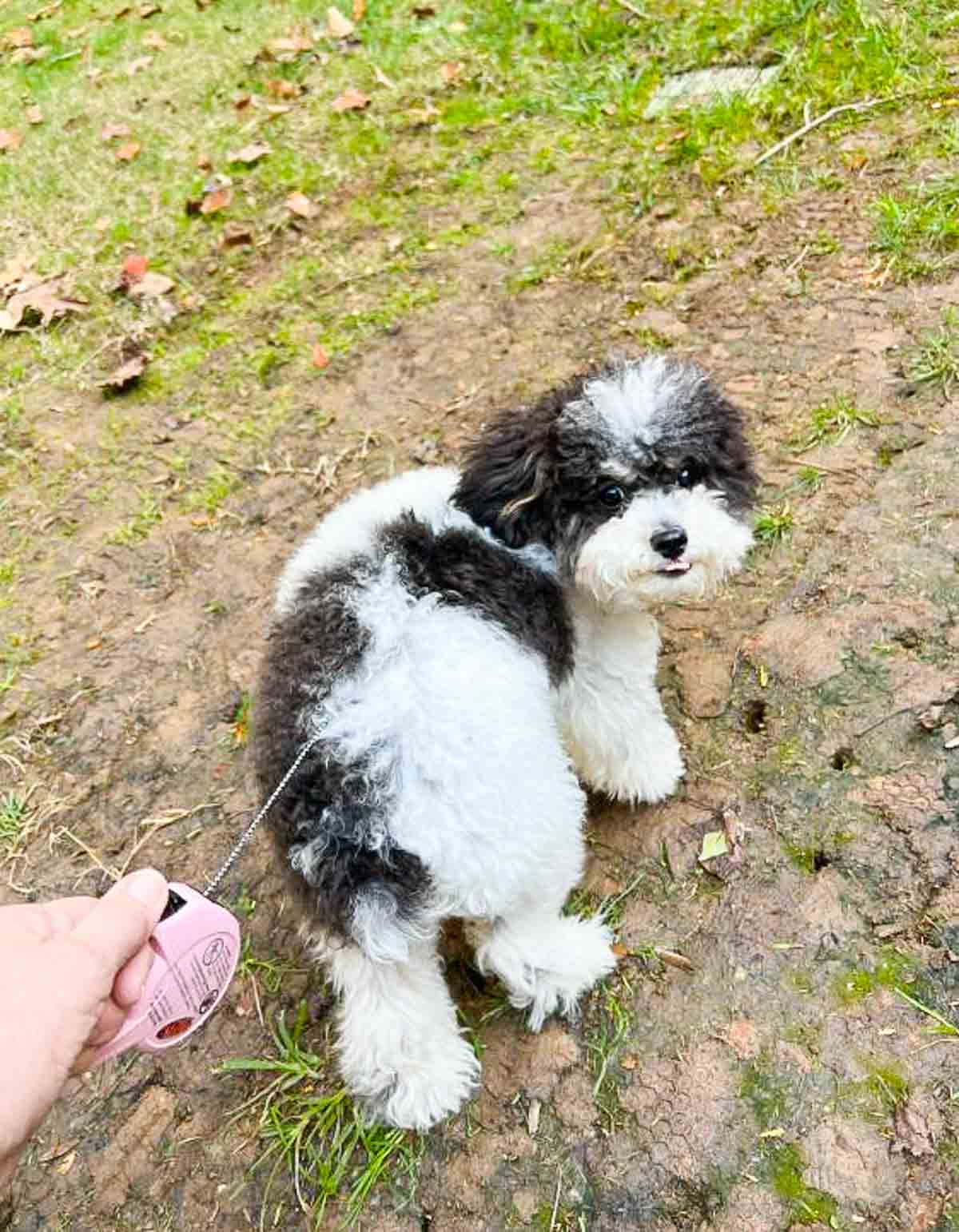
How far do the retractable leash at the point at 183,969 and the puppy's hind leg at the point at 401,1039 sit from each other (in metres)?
0.28

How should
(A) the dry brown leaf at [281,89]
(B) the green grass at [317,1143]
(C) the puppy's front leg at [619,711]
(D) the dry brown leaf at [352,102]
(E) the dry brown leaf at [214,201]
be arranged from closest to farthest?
1. (B) the green grass at [317,1143]
2. (C) the puppy's front leg at [619,711]
3. (E) the dry brown leaf at [214,201]
4. (D) the dry brown leaf at [352,102]
5. (A) the dry brown leaf at [281,89]

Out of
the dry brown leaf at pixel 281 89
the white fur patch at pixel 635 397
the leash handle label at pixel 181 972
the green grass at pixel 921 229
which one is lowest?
the green grass at pixel 921 229

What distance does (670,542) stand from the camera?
8.13ft

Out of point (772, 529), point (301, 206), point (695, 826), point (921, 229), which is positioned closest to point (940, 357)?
point (921, 229)

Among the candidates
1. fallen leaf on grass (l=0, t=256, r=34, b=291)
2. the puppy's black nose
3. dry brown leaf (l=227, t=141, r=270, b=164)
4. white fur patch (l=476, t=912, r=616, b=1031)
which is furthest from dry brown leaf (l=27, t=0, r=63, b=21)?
white fur patch (l=476, t=912, r=616, b=1031)

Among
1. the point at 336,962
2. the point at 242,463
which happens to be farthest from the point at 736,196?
the point at 336,962

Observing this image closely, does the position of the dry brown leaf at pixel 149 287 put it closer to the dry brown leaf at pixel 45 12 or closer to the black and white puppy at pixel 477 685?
the black and white puppy at pixel 477 685

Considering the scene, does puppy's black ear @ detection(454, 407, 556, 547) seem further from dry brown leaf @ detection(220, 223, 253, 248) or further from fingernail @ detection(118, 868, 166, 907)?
dry brown leaf @ detection(220, 223, 253, 248)

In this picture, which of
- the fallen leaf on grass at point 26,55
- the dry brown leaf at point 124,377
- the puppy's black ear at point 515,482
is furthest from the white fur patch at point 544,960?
the fallen leaf on grass at point 26,55

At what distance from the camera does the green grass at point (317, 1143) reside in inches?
98.9

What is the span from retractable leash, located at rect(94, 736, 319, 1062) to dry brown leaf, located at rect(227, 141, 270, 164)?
5.10 metres

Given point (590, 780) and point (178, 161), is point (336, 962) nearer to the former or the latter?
point (590, 780)

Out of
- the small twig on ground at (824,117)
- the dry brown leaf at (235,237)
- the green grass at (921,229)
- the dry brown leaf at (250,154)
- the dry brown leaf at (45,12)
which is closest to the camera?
the green grass at (921,229)

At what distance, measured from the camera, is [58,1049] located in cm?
172
